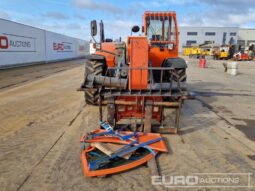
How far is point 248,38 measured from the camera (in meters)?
77.3

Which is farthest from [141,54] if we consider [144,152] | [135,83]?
[144,152]

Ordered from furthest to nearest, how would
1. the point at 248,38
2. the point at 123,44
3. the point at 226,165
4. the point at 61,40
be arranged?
1. the point at 248,38
2. the point at 61,40
3. the point at 123,44
4. the point at 226,165

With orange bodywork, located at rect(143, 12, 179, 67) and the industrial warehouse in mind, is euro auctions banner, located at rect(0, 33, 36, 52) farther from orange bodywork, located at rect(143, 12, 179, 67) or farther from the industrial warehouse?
orange bodywork, located at rect(143, 12, 179, 67)

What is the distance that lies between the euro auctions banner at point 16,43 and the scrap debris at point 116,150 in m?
14.6

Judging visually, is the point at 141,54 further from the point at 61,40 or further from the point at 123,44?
the point at 61,40

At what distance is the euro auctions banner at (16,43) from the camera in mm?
15234

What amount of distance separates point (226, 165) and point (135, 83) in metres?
2.08

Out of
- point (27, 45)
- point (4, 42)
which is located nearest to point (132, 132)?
point (4, 42)

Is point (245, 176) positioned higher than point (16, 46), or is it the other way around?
point (16, 46)

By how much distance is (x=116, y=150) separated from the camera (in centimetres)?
332

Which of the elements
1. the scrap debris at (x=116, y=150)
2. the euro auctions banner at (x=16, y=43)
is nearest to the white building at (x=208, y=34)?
the euro auctions banner at (x=16, y=43)

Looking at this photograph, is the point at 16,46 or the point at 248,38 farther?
the point at 248,38

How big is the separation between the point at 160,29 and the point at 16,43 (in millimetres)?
14293

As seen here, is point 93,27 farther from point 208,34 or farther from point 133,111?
point 208,34
